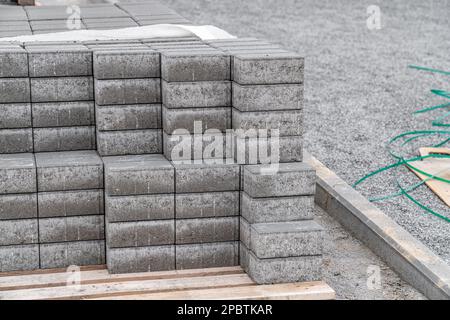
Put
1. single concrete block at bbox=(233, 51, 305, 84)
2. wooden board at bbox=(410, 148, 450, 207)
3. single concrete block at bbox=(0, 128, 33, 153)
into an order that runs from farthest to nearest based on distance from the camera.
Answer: wooden board at bbox=(410, 148, 450, 207) → single concrete block at bbox=(0, 128, 33, 153) → single concrete block at bbox=(233, 51, 305, 84)

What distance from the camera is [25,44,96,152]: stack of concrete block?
20.8 feet

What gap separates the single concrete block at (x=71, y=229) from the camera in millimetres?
6310

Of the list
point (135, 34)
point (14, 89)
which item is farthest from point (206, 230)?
point (135, 34)

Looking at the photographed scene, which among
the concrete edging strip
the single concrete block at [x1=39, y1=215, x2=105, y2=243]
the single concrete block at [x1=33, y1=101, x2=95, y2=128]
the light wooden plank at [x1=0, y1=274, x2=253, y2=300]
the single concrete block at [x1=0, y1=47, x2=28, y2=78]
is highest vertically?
the single concrete block at [x1=0, y1=47, x2=28, y2=78]

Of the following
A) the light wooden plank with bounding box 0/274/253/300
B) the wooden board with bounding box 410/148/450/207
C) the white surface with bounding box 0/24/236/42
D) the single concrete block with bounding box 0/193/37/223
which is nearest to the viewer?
the light wooden plank with bounding box 0/274/253/300

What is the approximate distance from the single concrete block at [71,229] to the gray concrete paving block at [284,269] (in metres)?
1.15

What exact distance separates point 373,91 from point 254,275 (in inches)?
256

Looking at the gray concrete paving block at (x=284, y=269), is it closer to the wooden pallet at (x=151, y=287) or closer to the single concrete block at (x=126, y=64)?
the wooden pallet at (x=151, y=287)

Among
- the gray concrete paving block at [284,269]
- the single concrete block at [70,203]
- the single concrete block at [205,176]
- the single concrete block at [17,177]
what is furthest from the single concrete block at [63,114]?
the gray concrete paving block at [284,269]

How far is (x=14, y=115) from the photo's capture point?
6.35 m

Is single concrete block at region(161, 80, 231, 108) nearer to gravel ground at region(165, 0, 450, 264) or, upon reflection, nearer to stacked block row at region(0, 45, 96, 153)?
stacked block row at region(0, 45, 96, 153)

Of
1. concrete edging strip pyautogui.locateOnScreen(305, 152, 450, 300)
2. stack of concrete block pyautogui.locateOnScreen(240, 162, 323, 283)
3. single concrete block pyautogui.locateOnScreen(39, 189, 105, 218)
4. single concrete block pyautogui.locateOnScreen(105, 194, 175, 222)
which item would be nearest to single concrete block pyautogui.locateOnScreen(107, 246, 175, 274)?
Answer: single concrete block pyautogui.locateOnScreen(105, 194, 175, 222)

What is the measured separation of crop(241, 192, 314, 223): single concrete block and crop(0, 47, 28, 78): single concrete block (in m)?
1.88

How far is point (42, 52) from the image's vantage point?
6.31m
